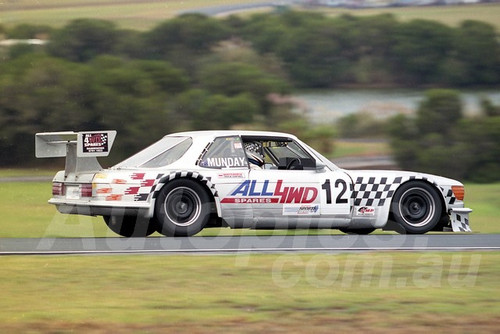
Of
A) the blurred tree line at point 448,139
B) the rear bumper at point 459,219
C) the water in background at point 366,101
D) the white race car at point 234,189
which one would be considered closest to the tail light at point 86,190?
the white race car at point 234,189

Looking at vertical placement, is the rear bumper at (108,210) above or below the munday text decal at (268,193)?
below

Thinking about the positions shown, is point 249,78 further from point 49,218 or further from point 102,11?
point 49,218

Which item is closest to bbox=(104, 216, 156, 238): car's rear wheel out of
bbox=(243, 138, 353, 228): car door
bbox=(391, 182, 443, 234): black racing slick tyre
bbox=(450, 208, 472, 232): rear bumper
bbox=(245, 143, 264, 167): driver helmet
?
bbox=(243, 138, 353, 228): car door

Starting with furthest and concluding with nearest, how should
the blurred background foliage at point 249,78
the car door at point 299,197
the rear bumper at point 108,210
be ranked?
the blurred background foliage at point 249,78, the car door at point 299,197, the rear bumper at point 108,210

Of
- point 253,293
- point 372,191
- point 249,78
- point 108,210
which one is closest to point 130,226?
point 108,210

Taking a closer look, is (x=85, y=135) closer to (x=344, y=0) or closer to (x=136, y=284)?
(x=136, y=284)

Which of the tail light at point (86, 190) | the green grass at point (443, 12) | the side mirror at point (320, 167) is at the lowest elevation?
the tail light at point (86, 190)

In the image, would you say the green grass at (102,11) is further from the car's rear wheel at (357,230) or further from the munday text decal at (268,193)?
the munday text decal at (268,193)

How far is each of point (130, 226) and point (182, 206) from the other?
3.21ft

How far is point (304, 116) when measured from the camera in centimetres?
3278

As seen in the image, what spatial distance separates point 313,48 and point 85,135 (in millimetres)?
26635

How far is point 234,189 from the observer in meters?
12.3

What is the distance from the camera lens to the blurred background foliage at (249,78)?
29.7 m

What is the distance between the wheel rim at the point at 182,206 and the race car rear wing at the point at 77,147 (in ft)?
3.16
